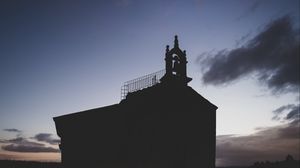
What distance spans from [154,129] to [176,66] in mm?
5364

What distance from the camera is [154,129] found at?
20.7 meters

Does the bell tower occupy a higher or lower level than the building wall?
higher

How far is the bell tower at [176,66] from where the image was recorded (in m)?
22.0

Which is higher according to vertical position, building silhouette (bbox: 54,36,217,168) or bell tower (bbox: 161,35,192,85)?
bell tower (bbox: 161,35,192,85)

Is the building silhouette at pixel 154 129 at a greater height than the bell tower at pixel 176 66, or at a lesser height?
lesser

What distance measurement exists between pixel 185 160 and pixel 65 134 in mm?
10961

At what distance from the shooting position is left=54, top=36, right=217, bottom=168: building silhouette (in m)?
20.6

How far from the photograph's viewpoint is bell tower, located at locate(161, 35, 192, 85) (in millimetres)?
21989

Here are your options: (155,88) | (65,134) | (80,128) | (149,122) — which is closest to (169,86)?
(155,88)

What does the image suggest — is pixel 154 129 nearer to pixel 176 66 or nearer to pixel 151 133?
pixel 151 133

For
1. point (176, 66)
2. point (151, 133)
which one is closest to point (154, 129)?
point (151, 133)

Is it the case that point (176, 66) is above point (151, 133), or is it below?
above

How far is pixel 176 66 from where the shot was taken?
22641 millimetres

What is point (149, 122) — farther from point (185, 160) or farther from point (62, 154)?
point (62, 154)
